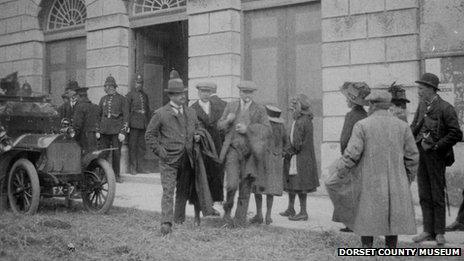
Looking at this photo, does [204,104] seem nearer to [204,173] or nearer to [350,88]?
[204,173]

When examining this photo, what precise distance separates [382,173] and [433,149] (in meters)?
1.20

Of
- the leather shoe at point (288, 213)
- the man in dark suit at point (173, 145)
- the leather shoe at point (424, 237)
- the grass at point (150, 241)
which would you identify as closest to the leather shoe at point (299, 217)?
the leather shoe at point (288, 213)

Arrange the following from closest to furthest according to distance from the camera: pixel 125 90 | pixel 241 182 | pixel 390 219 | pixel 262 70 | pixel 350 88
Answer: pixel 390 219
pixel 350 88
pixel 241 182
pixel 262 70
pixel 125 90

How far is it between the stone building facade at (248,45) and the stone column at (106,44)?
0.08 ft

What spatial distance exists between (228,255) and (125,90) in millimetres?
8488

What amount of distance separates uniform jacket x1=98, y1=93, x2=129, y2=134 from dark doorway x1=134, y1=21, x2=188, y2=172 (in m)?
1.31

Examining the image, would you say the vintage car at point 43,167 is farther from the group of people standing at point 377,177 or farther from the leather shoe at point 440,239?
the leather shoe at point 440,239

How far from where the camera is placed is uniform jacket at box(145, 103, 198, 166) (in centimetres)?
745

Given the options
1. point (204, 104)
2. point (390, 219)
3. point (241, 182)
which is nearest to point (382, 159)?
point (390, 219)

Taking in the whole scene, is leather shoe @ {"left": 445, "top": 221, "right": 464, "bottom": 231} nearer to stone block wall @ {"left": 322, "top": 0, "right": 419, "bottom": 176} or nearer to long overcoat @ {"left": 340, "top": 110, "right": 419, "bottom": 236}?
long overcoat @ {"left": 340, "top": 110, "right": 419, "bottom": 236}

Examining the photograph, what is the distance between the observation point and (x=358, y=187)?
5.94 meters

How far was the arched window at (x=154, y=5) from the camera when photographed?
13.4m

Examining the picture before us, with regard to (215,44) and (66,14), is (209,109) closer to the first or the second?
(215,44)

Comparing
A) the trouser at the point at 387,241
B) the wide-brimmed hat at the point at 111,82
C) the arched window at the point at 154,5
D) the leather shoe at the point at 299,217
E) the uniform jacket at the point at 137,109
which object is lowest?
the leather shoe at the point at 299,217
